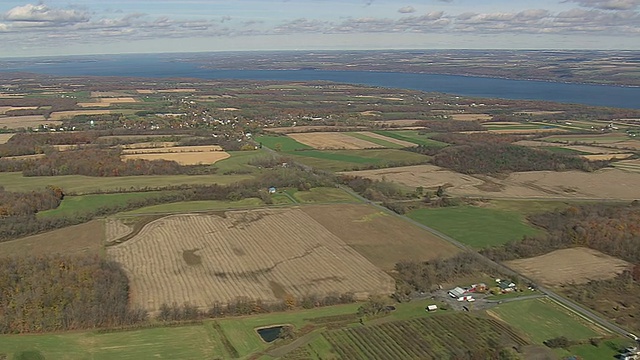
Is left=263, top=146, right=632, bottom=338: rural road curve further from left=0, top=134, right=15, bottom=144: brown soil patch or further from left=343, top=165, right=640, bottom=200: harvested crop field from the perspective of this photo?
left=0, top=134, right=15, bottom=144: brown soil patch

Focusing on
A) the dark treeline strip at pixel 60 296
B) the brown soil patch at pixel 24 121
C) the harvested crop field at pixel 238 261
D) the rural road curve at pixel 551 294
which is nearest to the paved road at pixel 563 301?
the rural road curve at pixel 551 294

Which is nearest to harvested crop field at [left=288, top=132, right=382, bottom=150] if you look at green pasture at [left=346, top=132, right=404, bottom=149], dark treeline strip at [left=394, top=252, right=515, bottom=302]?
green pasture at [left=346, top=132, right=404, bottom=149]

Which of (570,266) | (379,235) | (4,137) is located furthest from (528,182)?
(4,137)

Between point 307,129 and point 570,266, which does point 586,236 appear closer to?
point 570,266

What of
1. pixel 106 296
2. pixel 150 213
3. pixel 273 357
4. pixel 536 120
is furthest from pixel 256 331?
pixel 536 120

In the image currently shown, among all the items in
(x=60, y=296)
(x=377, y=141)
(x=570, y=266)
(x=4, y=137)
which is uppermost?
(x=60, y=296)

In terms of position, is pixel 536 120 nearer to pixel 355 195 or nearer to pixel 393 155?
pixel 393 155
